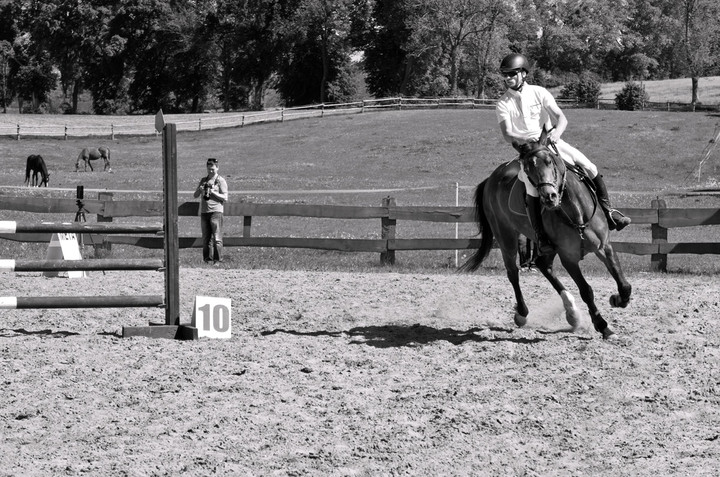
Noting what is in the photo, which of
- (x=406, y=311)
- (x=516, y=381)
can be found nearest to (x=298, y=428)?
(x=516, y=381)

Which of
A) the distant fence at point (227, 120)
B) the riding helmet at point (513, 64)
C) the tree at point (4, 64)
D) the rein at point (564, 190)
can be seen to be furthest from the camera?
the tree at point (4, 64)

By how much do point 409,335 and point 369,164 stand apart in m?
35.0

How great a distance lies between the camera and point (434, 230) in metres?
24.4

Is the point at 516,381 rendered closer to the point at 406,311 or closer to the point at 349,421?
the point at 349,421

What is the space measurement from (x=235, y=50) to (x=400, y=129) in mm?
31354

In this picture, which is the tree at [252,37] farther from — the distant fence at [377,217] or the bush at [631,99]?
the distant fence at [377,217]

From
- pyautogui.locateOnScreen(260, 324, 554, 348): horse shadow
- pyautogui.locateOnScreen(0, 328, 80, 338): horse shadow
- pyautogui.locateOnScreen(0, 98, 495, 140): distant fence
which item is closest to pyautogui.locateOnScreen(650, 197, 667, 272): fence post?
pyautogui.locateOnScreen(260, 324, 554, 348): horse shadow

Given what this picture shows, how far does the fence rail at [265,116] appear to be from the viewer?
5684cm

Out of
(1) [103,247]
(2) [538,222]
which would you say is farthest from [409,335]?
(1) [103,247]

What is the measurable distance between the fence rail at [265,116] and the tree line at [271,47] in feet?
21.3

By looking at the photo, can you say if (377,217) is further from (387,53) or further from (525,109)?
(387,53)

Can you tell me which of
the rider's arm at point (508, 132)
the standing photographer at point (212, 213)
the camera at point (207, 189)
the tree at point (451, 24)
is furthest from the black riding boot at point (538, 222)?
the tree at point (451, 24)

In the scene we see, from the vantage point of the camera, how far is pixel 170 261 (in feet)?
29.6

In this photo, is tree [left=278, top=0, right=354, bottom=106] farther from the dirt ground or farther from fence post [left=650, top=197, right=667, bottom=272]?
the dirt ground
